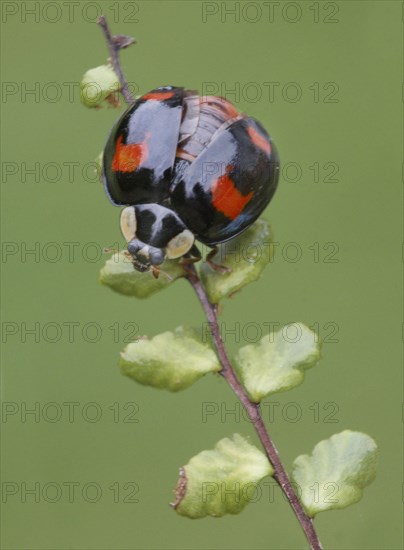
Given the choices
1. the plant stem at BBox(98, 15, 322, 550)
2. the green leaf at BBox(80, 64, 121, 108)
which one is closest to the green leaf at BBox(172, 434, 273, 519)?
the plant stem at BBox(98, 15, 322, 550)

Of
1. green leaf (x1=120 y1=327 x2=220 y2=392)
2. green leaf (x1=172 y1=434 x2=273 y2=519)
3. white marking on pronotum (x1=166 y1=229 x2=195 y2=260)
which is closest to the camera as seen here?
green leaf (x1=172 y1=434 x2=273 y2=519)

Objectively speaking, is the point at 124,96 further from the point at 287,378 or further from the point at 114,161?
the point at 287,378

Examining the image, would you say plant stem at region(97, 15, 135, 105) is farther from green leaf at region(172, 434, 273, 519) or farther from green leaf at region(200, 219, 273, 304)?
green leaf at region(172, 434, 273, 519)

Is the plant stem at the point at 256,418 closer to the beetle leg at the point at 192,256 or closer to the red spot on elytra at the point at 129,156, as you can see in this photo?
the beetle leg at the point at 192,256

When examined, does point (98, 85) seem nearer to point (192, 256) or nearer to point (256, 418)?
point (192, 256)

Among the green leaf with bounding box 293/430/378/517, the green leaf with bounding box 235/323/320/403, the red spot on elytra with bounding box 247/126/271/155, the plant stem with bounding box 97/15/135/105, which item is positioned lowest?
the green leaf with bounding box 293/430/378/517
